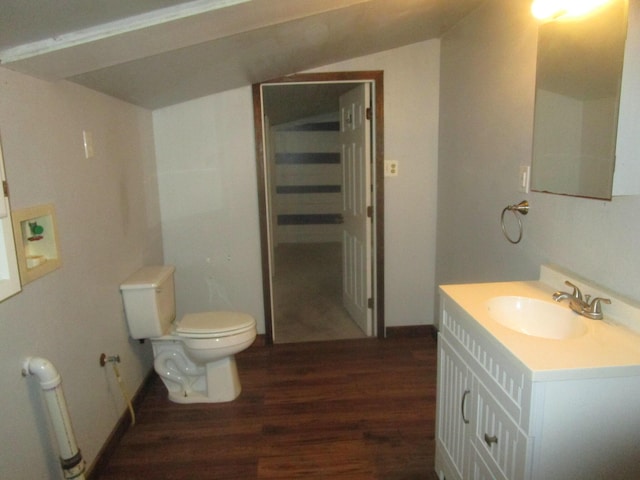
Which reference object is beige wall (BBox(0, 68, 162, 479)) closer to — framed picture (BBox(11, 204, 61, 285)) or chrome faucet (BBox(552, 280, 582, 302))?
framed picture (BBox(11, 204, 61, 285))

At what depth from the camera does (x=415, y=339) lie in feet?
11.0

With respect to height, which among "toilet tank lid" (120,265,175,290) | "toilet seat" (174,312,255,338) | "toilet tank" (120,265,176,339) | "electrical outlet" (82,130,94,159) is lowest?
"toilet seat" (174,312,255,338)

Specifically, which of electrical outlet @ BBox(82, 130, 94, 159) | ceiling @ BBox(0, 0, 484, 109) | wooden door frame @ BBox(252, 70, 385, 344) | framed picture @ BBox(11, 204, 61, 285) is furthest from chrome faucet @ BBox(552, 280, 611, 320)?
electrical outlet @ BBox(82, 130, 94, 159)

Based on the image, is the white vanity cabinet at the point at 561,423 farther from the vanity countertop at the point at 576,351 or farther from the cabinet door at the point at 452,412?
the cabinet door at the point at 452,412

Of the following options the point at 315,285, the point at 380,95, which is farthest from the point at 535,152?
the point at 315,285

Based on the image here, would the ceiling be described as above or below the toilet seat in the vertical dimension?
above

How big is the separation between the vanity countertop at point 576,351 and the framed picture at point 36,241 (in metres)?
1.49

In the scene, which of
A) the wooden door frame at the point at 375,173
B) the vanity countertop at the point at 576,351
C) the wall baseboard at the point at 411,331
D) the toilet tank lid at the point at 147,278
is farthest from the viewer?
the wall baseboard at the point at 411,331

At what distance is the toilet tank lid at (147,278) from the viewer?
236 cm

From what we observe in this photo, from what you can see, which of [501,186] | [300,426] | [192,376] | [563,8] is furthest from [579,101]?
[192,376]

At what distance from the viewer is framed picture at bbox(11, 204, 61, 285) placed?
145 cm

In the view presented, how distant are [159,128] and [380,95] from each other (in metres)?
1.52

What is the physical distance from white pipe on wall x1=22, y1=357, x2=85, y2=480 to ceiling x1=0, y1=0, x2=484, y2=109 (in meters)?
0.98

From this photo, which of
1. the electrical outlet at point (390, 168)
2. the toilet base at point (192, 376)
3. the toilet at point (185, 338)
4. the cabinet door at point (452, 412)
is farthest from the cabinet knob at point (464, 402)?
the electrical outlet at point (390, 168)
